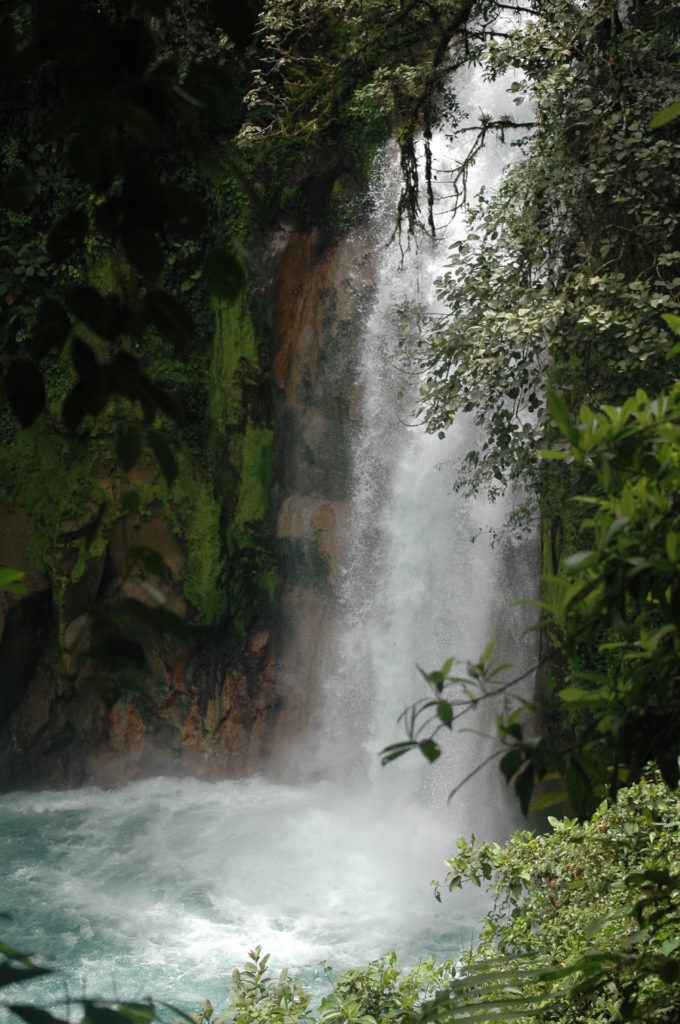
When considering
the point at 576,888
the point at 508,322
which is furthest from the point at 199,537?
the point at 576,888

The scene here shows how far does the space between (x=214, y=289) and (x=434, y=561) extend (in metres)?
8.42

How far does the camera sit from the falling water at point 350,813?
6.84 meters

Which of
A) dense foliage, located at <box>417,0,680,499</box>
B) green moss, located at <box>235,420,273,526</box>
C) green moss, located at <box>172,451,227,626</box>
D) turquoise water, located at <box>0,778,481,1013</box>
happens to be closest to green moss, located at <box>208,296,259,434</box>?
green moss, located at <box>235,420,273,526</box>

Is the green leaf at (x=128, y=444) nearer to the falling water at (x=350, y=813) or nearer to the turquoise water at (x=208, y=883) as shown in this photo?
the turquoise water at (x=208, y=883)

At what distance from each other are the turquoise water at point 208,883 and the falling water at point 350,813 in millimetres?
18

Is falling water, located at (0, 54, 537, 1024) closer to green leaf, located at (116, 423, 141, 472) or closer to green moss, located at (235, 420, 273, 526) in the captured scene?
green moss, located at (235, 420, 273, 526)

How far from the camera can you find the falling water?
22.5ft

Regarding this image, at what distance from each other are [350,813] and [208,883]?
190cm

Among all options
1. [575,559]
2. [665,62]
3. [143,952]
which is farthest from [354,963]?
[575,559]

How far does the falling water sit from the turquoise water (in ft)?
0.06

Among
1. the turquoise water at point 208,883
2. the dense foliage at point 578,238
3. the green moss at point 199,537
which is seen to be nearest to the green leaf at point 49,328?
the dense foliage at point 578,238

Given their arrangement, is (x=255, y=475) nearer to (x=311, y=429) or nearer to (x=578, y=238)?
(x=311, y=429)

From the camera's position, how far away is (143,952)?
21.9 ft

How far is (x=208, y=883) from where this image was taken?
7785 mm
